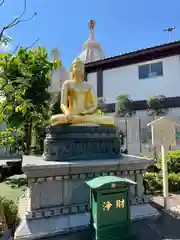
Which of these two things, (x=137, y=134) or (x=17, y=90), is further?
(x=137, y=134)

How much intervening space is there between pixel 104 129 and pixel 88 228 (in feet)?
5.70

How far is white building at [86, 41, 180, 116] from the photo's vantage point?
42.1ft

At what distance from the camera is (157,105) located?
12336 mm

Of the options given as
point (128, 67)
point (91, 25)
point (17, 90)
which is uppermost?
point (91, 25)

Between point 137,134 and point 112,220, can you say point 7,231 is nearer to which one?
point 112,220

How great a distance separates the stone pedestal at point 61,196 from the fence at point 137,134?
7.36 metres

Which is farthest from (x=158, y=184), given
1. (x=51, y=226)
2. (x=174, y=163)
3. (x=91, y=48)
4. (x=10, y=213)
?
(x=91, y=48)

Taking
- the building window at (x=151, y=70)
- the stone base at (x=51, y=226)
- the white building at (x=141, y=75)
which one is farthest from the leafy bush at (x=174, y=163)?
the building window at (x=151, y=70)

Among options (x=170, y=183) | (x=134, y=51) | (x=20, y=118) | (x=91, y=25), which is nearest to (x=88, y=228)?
(x=170, y=183)

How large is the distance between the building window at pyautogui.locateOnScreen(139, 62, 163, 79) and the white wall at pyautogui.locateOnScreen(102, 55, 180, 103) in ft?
0.72

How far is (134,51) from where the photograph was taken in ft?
43.4

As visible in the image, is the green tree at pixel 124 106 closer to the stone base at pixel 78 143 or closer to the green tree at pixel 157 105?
the green tree at pixel 157 105

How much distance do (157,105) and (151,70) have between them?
2826mm

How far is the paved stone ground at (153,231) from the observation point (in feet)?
9.25
